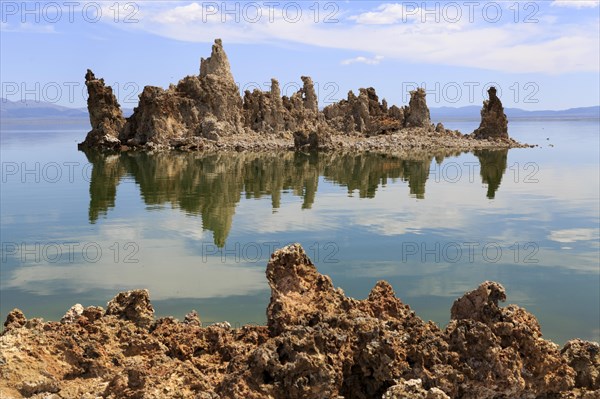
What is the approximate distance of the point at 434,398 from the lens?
540 cm

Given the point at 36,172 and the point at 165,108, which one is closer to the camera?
the point at 36,172

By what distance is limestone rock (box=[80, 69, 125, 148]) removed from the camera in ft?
219

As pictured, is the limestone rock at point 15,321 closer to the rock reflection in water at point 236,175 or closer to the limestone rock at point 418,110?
the rock reflection in water at point 236,175

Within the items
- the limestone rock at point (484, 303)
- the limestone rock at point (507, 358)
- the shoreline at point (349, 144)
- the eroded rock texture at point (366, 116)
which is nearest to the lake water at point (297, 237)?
the limestone rock at point (484, 303)

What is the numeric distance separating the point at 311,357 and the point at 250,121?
69.7 m

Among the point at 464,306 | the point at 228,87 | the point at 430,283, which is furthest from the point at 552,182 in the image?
the point at 228,87

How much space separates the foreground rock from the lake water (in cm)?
420

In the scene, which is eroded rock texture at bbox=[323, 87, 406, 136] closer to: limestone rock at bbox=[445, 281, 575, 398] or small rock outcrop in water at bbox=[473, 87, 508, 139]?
small rock outcrop in water at bbox=[473, 87, 508, 139]

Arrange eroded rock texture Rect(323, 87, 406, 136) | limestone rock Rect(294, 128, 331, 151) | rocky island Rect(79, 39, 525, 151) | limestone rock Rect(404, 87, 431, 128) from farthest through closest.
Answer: eroded rock texture Rect(323, 87, 406, 136), limestone rock Rect(404, 87, 431, 128), rocky island Rect(79, 39, 525, 151), limestone rock Rect(294, 128, 331, 151)

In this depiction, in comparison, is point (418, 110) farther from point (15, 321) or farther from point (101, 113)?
point (15, 321)

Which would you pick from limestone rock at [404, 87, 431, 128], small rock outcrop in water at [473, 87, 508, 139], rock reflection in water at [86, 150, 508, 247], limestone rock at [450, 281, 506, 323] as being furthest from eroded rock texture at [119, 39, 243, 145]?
limestone rock at [450, 281, 506, 323]

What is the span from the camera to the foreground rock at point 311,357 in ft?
19.2

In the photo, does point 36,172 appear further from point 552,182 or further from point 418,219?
point 552,182

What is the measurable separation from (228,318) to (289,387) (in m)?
6.13
